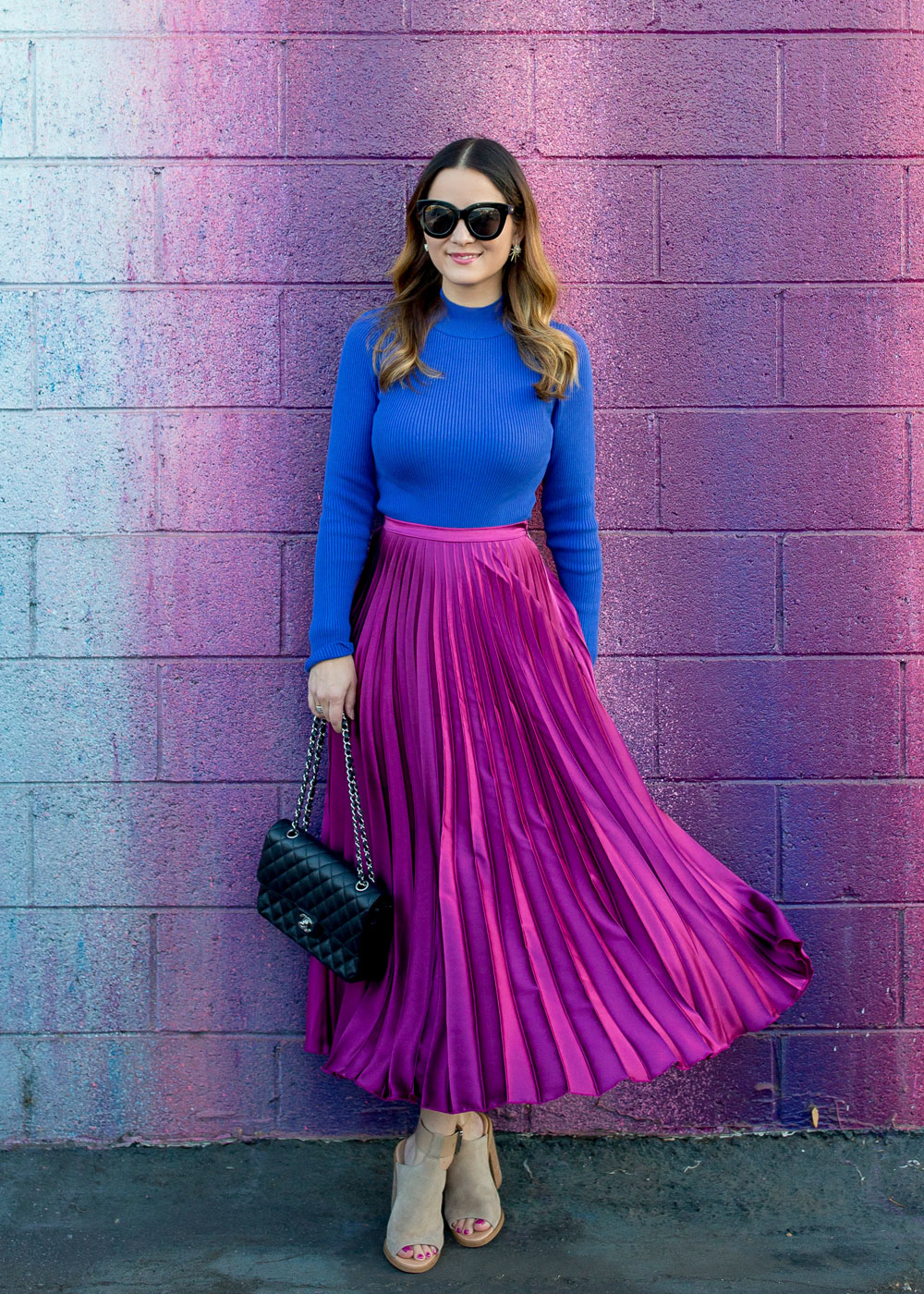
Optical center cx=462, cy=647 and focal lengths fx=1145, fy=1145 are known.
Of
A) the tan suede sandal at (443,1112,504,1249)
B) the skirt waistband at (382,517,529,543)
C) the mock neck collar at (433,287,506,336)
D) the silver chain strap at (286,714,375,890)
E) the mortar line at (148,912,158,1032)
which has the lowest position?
the tan suede sandal at (443,1112,504,1249)

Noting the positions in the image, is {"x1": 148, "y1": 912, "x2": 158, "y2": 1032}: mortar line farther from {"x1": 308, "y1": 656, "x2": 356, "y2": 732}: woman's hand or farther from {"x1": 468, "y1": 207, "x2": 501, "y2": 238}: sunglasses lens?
{"x1": 468, "y1": 207, "x2": 501, "y2": 238}: sunglasses lens

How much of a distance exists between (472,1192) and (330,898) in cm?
69

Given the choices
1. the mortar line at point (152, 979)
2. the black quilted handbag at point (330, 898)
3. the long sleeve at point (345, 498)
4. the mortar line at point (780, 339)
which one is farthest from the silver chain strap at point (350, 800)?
the mortar line at point (780, 339)

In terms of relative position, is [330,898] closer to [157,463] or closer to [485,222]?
[157,463]

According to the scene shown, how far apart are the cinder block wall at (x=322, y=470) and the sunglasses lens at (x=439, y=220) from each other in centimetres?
39

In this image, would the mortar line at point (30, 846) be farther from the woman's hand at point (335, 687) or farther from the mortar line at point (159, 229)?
the mortar line at point (159, 229)

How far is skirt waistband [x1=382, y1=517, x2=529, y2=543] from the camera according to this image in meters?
2.24

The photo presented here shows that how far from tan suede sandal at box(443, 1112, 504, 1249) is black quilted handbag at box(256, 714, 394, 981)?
1.42 ft

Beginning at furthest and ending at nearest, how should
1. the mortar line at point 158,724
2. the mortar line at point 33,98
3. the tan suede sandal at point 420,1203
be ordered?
1. the mortar line at point 158,724
2. the mortar line at point 33,98
3. the tan suede sandal at point 420,1203

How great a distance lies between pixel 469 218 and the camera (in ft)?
7.00

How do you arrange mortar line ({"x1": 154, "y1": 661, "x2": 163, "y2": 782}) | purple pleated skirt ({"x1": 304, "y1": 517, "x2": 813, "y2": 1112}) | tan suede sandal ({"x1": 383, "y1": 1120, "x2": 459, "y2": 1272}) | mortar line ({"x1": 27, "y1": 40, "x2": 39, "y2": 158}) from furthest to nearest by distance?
mortar line ({"x1": 154, "y1": 661, "x2": 163, "y2": 782})
mortar line ({"x1": 27, "y1": 40, "x2": 39, "y2": 158})
tan suede sandal ({"x1": 383, "y1": 1120, "x2": 459, "y2": 1272})
purple pleated skirt ({"x1": 304, "y1": 517, "x2": 813, "y2": 1112})

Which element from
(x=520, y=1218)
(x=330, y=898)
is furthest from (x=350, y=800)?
(x=520, y=1218)

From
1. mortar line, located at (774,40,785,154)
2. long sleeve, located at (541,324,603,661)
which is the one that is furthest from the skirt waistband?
mortar line, located at (774,40,785,154)

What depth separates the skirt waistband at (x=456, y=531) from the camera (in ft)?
7.36
